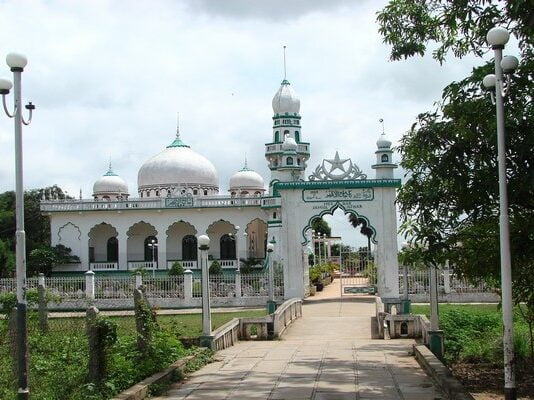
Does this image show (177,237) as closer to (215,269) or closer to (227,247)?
(227,247)

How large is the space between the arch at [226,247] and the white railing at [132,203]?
13.1 feet

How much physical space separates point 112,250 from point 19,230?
3764cm

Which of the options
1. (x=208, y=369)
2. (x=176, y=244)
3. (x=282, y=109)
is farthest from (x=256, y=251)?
(x=208, y=369)

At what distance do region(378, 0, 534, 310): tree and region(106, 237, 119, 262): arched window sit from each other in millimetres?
35670

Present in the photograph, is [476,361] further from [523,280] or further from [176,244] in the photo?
[176,244]

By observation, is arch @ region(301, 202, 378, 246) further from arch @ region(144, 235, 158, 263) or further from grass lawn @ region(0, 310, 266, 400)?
arch @ region(144, 235, 158, 263)

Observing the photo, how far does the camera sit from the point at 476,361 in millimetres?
11562

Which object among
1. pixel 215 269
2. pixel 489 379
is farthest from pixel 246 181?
pixel 489 379

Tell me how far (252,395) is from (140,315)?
89.7 inches

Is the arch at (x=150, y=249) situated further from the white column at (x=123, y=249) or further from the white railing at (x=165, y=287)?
the white railing at (x=165, y=287)

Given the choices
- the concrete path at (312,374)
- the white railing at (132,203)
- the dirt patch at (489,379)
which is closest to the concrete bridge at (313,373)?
the concrete path at (312,374)

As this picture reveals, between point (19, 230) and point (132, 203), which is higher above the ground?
point (132, 203)

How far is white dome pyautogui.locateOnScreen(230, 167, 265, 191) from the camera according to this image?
48.9 metres

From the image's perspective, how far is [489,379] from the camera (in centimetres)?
984
